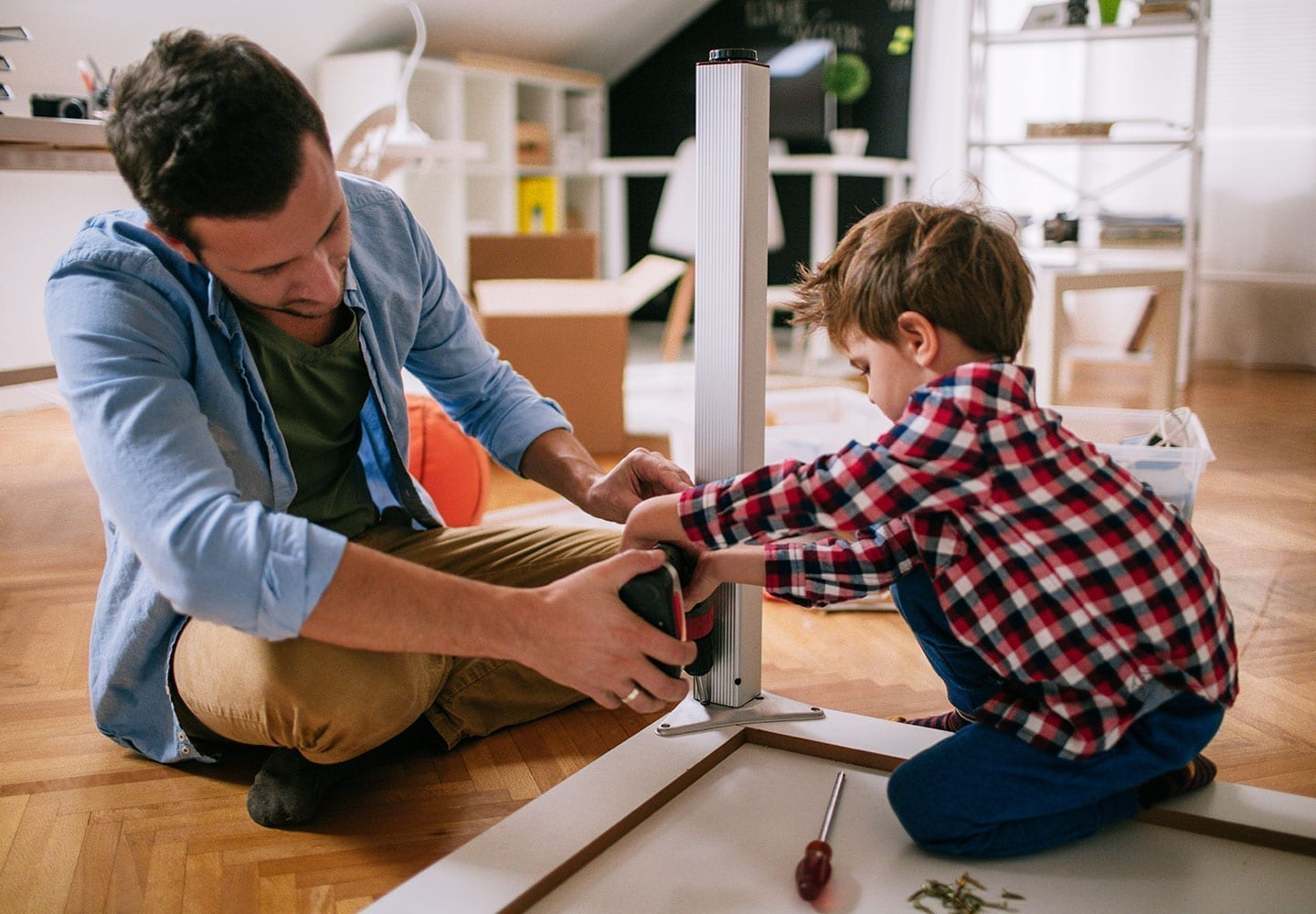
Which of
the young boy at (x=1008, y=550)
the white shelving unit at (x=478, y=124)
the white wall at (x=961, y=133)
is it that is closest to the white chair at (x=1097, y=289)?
the white wall at (x=961, y=133)

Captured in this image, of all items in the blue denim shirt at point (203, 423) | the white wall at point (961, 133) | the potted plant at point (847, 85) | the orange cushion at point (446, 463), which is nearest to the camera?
the blue denim shirt at point (203, 423)

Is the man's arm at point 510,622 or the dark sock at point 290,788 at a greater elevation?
the man's arm at point 510,622

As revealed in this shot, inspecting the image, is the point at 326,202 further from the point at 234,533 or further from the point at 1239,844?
the point at 1239,844

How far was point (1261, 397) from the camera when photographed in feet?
11.2

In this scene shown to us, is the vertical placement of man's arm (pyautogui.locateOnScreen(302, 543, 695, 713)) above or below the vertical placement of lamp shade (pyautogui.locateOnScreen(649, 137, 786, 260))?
below

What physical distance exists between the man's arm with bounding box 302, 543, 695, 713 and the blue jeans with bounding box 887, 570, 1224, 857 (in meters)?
0.23

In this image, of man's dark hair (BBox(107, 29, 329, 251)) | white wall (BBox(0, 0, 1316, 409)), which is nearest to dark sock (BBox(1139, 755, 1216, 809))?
man's dark hair (BBox(107, 29, 329, 251))

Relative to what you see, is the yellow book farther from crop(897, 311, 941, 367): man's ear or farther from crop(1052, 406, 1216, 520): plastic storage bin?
crop(897, 311, 941, 367): man's ear

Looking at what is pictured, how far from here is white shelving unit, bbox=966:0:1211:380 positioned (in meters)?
3.58

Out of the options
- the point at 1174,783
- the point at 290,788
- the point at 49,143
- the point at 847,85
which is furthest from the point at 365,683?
the point at 847,85

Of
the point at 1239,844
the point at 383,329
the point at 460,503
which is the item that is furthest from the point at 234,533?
the point at 460,503

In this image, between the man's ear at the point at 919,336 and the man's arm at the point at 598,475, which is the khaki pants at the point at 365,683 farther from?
the man's ear at the point at 919,336

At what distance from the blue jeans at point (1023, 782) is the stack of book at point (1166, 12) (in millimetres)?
3169

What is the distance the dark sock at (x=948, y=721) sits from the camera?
1.17 m
